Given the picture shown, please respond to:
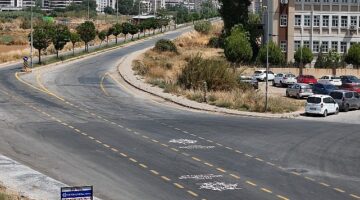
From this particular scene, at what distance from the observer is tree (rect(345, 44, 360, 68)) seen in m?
86.1

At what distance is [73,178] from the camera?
26.1 meters

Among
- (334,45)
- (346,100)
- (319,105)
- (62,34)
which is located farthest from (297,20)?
(319,105)

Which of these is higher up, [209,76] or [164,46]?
[164,46]

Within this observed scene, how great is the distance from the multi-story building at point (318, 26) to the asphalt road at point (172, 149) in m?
42.7

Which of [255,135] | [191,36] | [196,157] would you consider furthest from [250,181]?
[191,36]

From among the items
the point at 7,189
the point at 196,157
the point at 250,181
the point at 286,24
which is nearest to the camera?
the point at 7,189

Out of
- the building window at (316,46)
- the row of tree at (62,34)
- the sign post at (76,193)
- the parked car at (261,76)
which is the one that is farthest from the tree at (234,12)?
the sign post at (76,193)

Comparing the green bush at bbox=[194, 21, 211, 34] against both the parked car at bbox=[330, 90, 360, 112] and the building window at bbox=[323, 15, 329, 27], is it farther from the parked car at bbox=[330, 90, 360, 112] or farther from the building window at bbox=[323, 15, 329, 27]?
the parked car at bbox=[330, 90, 360, 112]

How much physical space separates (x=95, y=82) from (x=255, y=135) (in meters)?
29.6

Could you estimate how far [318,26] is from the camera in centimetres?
9225

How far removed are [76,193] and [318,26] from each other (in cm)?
7926

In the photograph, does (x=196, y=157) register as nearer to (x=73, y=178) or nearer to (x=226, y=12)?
(x=73, y=178)

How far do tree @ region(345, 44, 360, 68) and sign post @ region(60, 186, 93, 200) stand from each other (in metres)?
73.5

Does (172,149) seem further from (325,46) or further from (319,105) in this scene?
(325,46)
